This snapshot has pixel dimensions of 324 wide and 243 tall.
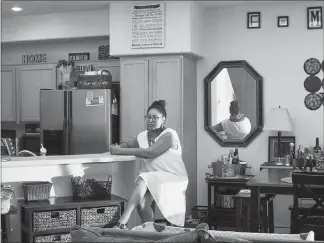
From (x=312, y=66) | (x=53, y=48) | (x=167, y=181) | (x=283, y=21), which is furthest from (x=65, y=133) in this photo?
(x=312, y=66)

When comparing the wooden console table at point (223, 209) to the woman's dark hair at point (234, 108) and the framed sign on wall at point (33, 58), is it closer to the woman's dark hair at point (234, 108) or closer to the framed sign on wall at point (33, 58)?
the woman's dark hair at point (234, 108)

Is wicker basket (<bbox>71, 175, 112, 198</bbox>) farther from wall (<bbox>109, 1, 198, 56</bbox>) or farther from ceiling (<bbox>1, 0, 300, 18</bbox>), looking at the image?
ceiling (<bbox>1, 0, 300, 18</bbox>)

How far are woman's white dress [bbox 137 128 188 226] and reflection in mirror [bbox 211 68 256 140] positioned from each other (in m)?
2.09

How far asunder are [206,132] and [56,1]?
249 cm

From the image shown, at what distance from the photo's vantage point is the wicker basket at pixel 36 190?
4.39 metres

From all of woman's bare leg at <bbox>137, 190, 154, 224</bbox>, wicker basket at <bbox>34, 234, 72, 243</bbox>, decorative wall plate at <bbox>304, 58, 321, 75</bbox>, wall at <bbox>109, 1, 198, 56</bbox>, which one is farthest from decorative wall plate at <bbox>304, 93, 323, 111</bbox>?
wicker basket at <bbox>34, 234, 72, 243</bbox>

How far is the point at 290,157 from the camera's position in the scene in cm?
Result: 650

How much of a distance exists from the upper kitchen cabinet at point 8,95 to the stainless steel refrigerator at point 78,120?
3.88 feet

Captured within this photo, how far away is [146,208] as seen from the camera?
4922mm

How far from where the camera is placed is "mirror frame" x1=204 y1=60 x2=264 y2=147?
7.06 metres

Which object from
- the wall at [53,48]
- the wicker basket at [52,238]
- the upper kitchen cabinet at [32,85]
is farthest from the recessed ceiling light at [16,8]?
the wicker basket at [52,238]

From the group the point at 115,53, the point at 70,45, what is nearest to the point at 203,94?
the point at 115,53

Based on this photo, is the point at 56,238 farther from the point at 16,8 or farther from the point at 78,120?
the point at 16,8

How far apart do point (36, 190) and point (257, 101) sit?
11.5ft
